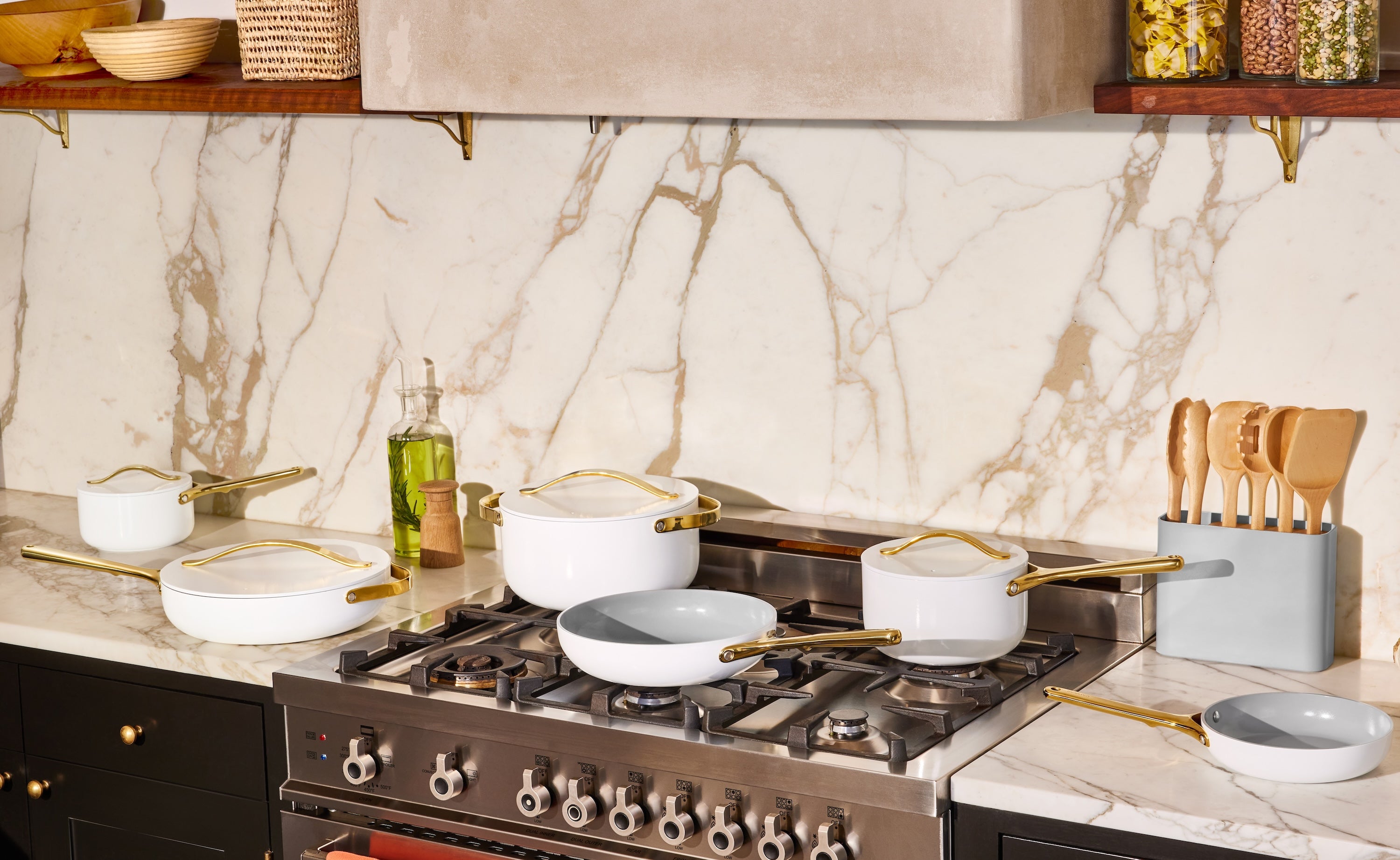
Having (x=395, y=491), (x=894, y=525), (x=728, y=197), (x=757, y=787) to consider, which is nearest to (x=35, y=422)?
(x=395, y=491)

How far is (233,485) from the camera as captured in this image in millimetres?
2521

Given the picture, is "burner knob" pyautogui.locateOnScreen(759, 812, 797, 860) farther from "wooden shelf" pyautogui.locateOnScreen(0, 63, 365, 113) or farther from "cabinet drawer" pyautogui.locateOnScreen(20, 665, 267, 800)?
"wooden shelf" pyautogui.locateOnScreen(0, 63, 365, 113)

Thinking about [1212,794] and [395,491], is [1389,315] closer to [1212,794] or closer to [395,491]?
[1212,794]

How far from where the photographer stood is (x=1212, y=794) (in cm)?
147

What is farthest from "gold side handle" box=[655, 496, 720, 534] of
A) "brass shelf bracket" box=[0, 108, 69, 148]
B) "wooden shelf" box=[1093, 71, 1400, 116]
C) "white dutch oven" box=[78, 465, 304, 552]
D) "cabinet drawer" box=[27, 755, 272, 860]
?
"brass shelf bracket" box=[0, 108, 69, 148]

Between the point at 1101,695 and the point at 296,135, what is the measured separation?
1548 mm

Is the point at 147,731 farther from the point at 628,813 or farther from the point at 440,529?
the point at 628,813

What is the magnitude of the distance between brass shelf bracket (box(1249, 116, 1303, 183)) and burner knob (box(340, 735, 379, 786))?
1269 millimetres

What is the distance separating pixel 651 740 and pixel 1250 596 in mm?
734

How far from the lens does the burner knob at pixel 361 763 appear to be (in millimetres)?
1810

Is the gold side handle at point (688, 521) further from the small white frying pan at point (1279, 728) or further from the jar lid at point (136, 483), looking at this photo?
the jar lid at point (136, 483)

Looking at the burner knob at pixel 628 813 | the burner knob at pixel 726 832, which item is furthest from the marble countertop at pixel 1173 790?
the burner knob at pixel 628 813

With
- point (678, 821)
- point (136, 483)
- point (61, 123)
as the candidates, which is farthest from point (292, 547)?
point (61, 123)

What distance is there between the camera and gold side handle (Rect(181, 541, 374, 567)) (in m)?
2.09
